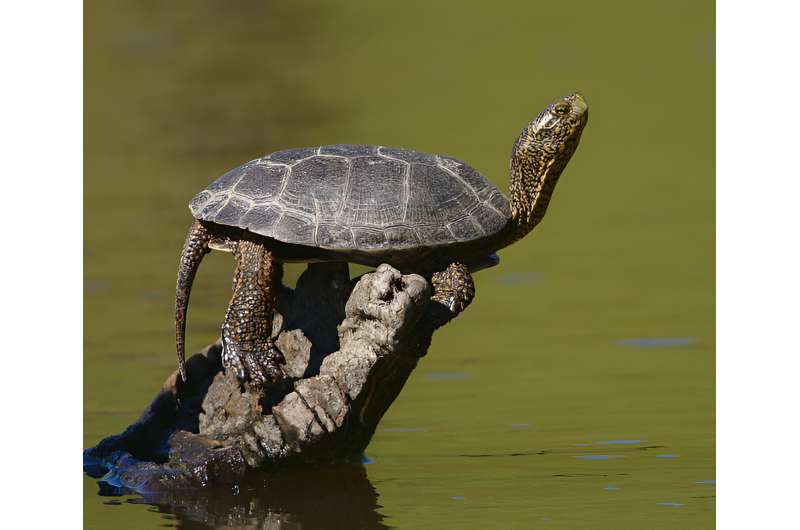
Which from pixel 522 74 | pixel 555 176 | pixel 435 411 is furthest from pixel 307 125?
pixel 555 176

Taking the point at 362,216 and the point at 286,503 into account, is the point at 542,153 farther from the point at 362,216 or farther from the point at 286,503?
the point at 286,503

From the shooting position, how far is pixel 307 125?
63.7 ft

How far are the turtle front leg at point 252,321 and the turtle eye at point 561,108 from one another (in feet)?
5.01

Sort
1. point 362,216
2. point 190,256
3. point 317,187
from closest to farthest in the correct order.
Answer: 1. point 362,216
2. point 317,187
3. point 190,256

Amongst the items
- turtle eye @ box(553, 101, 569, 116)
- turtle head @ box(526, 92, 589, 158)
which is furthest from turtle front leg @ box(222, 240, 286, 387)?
turtle eye @ box(553, 101, 569, 116)

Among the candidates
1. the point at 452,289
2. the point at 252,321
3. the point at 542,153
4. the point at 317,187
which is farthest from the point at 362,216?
the point at 542,153

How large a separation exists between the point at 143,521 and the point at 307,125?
1338 cm

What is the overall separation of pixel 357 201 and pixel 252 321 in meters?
0.74

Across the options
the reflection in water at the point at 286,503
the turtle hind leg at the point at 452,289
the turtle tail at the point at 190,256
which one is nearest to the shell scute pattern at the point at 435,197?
the turtle hind leg at the point at 452,289

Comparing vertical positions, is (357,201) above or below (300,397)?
above

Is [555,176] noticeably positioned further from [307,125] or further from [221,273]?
Result: [307,125]

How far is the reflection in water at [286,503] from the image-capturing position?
6328mm

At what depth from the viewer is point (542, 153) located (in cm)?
676

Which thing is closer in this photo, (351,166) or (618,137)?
(351,166)
